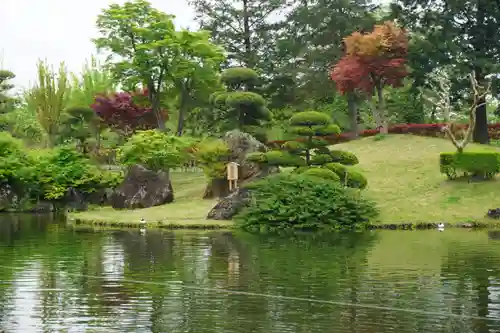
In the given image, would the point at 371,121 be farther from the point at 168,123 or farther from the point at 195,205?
the point at 195,205

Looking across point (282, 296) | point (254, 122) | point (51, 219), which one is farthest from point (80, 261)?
point (254, 122)

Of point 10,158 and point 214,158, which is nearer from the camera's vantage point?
point 214,158

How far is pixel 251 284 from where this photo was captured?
1150 centimetres

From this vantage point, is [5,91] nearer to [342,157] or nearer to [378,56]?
[378,56]

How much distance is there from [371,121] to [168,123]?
1371cm

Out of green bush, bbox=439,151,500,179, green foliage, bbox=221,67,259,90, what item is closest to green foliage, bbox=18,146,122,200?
green foliage, bbox=221,67,259,90

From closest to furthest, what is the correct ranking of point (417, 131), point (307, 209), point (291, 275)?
point (291, 275), point (307, 209), point (417, 131)

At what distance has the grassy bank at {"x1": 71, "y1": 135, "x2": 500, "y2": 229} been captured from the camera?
72.3ft

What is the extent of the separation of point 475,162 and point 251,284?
16.1m

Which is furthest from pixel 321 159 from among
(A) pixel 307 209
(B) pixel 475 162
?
(B) pixel 475 162

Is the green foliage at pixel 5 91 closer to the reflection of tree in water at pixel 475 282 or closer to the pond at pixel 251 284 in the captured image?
the pond at pixel 251 284

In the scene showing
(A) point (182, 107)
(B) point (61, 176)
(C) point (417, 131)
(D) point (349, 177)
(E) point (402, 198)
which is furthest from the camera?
(A) point (182, 107)

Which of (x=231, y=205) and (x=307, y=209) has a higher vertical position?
(x=231, y=205)

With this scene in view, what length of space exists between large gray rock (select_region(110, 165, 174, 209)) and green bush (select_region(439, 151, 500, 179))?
993cm
